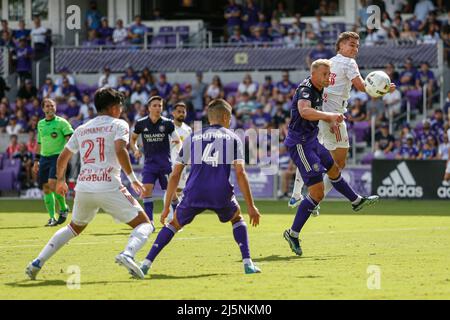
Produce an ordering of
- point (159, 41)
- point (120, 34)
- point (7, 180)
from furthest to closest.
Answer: point (120, 34) < point (159, 41) < point (7, 180)

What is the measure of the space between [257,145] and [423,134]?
4.69m

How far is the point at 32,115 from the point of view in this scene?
3688 centimetres

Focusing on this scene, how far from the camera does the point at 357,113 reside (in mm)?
33000

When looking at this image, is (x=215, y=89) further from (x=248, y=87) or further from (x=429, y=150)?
(x=429, y=150)

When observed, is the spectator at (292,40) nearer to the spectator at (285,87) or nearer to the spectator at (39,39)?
the spectator at (285,87)

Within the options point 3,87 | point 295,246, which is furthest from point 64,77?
point 295,246

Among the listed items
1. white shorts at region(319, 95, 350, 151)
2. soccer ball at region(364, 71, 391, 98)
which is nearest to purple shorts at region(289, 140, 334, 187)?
white shorts at region(319, 95, 350, 151)

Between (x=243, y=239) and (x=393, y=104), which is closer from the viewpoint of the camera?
(x=243, y=239)

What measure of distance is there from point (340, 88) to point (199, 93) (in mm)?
19823

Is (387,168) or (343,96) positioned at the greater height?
(343,96)

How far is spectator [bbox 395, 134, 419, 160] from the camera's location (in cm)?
3081

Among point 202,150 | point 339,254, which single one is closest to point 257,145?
point 339,254

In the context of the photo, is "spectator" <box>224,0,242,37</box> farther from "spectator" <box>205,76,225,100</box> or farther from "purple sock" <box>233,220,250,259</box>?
"purple sock" <box>233,220,250,259</box>
